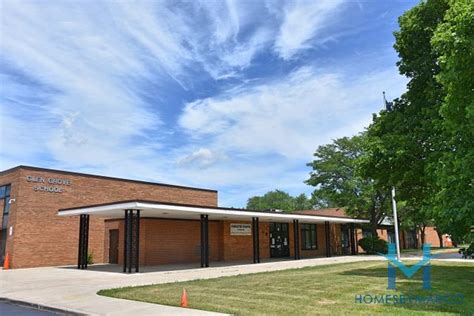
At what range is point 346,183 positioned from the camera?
38.0 m

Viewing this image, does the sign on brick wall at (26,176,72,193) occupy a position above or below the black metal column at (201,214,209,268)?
above

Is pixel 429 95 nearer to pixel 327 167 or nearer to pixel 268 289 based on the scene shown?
pixel 268 289

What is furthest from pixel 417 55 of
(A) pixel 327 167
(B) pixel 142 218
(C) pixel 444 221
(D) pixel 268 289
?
(A) pixel 327 167

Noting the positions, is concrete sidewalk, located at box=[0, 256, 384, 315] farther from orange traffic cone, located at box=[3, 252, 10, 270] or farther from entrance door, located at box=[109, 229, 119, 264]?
entrance door, located at box=[109, 229, 119, 264]

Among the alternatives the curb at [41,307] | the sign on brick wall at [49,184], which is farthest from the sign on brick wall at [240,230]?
the curb at [41,307]

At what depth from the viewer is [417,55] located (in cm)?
1839

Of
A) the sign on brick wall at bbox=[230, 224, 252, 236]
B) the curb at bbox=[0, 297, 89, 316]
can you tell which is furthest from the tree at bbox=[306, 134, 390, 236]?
the curb at bbox=[0, 297, 89, 316]

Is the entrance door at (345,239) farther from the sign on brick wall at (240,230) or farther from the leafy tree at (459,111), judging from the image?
the leafy tree at (459,111)

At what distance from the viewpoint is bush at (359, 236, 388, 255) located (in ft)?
126

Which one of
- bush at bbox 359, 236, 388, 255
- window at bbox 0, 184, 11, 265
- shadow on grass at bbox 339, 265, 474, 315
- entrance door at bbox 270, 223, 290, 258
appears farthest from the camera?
bush at bbox 359, 236, 388, 255

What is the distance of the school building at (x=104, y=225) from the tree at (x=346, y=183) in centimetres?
563

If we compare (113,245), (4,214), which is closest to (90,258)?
(113,245)

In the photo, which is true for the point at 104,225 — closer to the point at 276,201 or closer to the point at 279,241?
the point at 279,241

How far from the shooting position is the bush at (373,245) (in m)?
38.5
